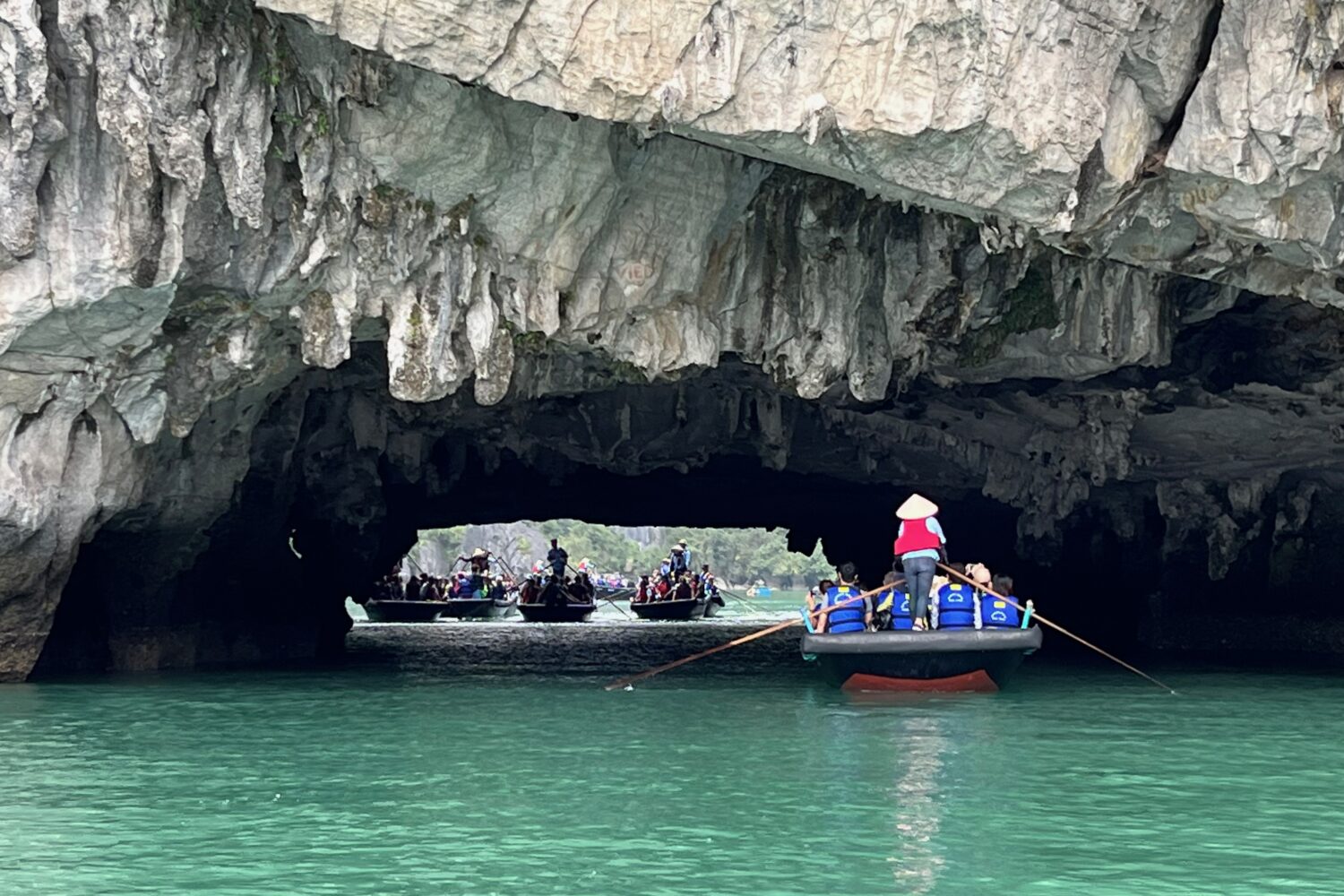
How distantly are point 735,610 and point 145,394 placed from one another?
4673 centimetres

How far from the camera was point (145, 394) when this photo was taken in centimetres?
1803

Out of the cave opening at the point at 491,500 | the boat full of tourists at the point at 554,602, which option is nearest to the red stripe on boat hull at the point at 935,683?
the cave opening at the point at 491,500

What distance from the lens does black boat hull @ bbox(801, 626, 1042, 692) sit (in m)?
18.4

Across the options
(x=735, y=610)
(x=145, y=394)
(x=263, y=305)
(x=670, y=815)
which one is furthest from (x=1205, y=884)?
(x=735, y=610)

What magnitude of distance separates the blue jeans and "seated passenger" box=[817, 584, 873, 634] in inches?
42.2

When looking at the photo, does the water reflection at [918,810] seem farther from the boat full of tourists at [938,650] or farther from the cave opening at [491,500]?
the cave opening at [491,500]

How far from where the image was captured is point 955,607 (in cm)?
1922

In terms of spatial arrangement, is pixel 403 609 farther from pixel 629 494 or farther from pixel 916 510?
pixel 916 510

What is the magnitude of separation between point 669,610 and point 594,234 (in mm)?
32094

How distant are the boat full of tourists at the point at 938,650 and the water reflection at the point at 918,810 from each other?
291 centimetres

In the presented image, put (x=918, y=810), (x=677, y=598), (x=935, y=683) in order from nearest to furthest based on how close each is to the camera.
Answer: (x=918, y=810), (x=935, y=683), (x=677, y=598)

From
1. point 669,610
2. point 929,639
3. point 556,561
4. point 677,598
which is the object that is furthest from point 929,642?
point 677,598

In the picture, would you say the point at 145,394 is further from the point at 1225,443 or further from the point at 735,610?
the point at 735,610

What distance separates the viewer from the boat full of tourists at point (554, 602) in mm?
47562
